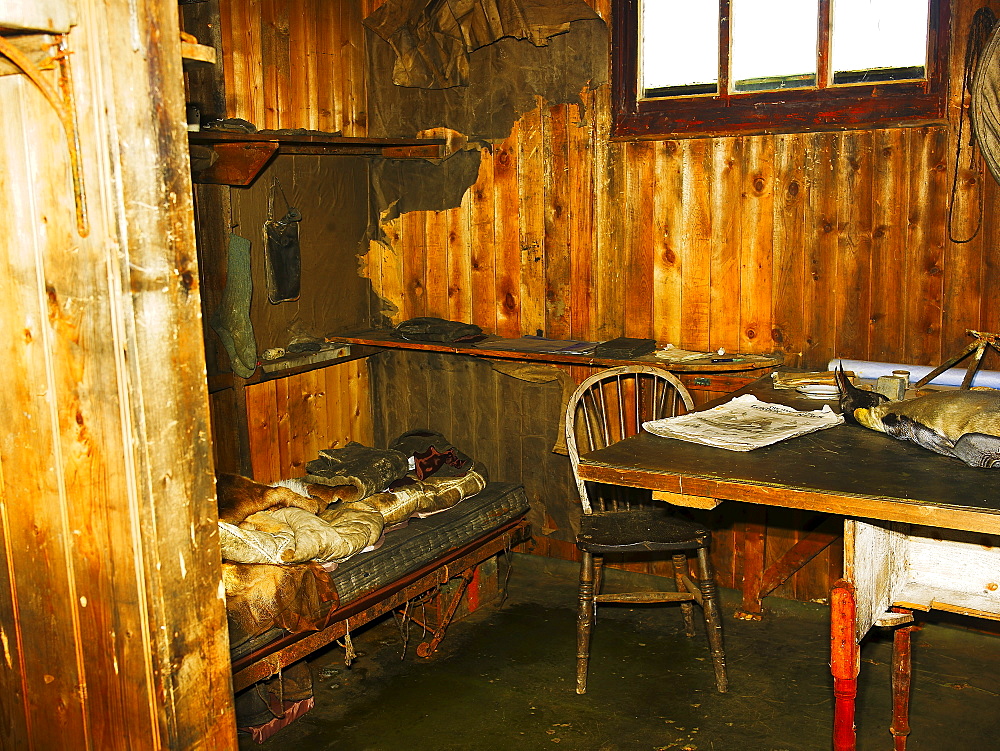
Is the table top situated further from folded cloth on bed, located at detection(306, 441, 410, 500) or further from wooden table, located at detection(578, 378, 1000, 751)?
folded cloth on bed, located at detection(306, 441, 410, 500)

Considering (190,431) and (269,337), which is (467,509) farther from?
(190,431)

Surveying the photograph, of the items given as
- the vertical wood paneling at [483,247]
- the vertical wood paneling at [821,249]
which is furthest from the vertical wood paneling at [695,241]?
the vertical wood paneling at [483,247]

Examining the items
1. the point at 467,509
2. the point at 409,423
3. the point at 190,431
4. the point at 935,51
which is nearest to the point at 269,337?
the point at 409,423

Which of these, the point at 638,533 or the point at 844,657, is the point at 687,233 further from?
the point at 844,657

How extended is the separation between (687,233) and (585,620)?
1597 mm

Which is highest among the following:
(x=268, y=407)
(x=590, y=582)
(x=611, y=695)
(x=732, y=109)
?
(x=732, y=109)

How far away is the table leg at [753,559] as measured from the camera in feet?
12.6

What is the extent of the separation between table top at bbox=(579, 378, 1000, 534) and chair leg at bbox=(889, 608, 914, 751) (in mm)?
583

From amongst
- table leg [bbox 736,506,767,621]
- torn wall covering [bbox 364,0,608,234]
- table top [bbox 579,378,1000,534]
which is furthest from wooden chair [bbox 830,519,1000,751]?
torn wall covering [bbox 364,0,608,234]

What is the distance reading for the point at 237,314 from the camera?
394cm

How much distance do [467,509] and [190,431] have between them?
6.30ft

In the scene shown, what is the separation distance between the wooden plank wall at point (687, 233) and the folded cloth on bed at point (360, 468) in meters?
0.85

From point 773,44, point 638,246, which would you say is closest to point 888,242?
point 773,44

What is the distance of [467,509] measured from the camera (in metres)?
3.79
